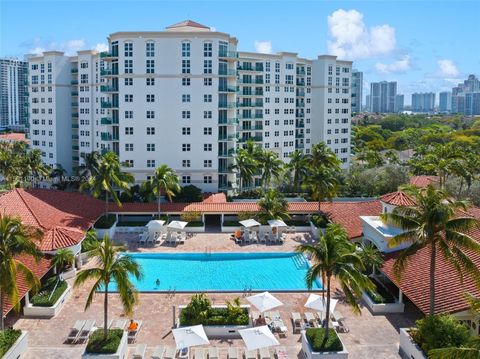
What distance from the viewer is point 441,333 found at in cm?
2180

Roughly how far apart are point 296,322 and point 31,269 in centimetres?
1637

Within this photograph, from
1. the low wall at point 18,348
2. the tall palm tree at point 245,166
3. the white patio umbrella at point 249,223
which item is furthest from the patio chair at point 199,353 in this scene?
the tall palm tree at point 245,166

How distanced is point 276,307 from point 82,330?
11228mm

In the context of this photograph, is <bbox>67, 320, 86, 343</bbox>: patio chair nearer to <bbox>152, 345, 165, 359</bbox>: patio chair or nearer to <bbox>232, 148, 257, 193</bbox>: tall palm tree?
<bbox>152, 345, 165, 359</bbox>: patio chair

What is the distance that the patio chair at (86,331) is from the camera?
84.1 feet

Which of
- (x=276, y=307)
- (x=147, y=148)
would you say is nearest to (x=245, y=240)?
(x=276, y=307)

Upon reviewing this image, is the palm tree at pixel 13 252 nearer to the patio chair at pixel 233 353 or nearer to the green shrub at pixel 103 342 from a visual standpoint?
the green shrub at pixel 103 342

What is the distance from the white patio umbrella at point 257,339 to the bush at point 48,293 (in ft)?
41.3

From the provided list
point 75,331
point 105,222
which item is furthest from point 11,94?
point 75,331

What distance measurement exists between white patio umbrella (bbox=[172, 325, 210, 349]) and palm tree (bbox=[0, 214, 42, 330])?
23.3 ft

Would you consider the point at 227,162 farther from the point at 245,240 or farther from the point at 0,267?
the point at 0,267

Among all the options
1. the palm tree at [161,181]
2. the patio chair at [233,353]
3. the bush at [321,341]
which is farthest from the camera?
the palm tree at [161,181]

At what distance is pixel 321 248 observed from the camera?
76.9ft

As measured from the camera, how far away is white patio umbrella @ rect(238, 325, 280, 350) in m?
23.2
